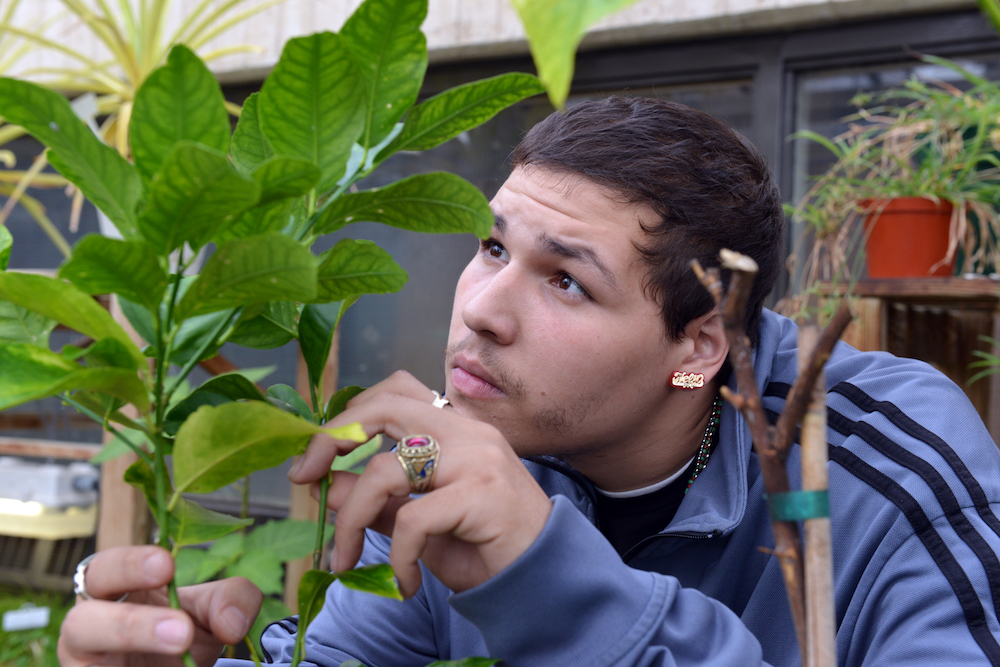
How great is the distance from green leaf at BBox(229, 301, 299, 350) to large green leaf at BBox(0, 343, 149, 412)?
12 centimetres

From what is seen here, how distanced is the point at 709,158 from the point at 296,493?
4.12ft

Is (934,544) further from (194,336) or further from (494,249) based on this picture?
(194,336)

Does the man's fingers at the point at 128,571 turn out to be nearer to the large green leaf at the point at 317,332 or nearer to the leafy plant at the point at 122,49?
the large green leaf at the point at 317,332

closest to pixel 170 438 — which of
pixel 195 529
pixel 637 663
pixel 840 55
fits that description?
pixel 195 529

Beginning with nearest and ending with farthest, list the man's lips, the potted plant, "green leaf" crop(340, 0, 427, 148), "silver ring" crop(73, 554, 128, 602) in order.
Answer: "green leaf" crop(340, 0, 427, 148)
"silver ring" crop(73, 554, 128, 602)
the man's lips
the potted plant

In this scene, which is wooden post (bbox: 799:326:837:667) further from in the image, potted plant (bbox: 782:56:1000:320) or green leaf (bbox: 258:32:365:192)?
potted plant (bbox: 782:56:1000:320)

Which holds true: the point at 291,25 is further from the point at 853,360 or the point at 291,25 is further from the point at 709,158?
the point at 853,360

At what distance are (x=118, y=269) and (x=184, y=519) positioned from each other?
0.70 feet

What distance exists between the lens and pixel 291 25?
255 cm

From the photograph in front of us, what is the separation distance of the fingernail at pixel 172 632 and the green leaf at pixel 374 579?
0.35 ft

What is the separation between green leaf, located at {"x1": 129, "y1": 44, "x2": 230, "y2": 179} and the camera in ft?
1.45

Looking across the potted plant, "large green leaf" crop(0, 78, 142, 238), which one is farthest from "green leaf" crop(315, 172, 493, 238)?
the potted plant

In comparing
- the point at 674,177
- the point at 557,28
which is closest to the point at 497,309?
the point at 674,177

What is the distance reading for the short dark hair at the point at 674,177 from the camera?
1.12 metres
